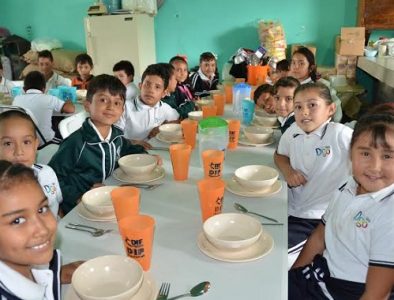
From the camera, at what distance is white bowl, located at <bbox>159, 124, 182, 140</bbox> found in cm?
201

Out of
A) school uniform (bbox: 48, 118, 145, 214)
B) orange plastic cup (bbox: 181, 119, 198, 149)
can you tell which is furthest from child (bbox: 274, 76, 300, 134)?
school uniform (bbox: 48, 118, 145, 214)

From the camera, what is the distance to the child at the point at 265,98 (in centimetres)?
257

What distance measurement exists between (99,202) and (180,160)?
13.2 inches

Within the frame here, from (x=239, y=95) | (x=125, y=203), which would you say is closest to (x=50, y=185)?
(x=125, y=203)

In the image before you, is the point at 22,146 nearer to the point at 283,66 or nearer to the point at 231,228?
the point at 231,228

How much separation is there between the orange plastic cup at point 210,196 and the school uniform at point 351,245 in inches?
14.4

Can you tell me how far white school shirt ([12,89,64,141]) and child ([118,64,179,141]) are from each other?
0.70m

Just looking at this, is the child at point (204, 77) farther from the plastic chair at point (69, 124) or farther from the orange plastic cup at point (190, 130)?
the orange plastic cup at point (190, 130)

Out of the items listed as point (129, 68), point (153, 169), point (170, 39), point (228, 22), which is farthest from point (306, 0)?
point (153, 169)

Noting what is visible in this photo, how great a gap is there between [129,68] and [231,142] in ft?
6.76

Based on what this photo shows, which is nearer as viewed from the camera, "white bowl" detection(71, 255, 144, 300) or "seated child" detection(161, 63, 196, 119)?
"white bowl" detection(71, 255, 144, 300)

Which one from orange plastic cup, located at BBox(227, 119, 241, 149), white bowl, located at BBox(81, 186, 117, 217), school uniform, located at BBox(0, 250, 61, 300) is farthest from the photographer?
orange plastic cup, located at BBox(227, 119, 241, 149)

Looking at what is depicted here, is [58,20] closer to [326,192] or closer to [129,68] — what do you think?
[129,68]

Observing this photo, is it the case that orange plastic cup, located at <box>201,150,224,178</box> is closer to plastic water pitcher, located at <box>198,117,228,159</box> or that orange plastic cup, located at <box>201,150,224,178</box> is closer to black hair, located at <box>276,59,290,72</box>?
plastic water pitcher, located at <box>198,117,228,159</box>
